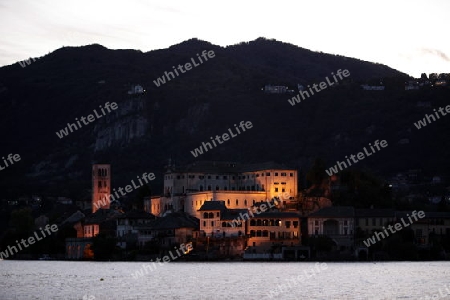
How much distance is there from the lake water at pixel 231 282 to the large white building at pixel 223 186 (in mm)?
28597

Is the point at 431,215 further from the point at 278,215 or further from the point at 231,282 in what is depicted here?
the point at 231,282

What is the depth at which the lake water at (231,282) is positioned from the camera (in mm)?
74500

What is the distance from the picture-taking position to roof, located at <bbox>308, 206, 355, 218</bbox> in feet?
430

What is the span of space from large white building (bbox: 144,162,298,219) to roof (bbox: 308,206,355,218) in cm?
1038

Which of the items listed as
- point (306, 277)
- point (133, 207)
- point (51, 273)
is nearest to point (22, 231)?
point (133, 207)

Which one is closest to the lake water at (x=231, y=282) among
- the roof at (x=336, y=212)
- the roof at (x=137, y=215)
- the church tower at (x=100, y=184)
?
the roof at (x=336, y=212)

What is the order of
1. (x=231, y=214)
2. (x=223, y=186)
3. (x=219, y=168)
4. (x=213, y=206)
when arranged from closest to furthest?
(x=231, y=214) → (x=213, y=206) → (x=223, y=186) → (x=219, y=168)

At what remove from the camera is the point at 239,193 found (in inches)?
5704

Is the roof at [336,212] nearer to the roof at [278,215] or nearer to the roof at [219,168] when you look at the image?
the roof at [278,215]

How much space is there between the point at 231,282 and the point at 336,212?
153 feet

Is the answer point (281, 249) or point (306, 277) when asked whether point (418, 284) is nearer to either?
point (306, 277)

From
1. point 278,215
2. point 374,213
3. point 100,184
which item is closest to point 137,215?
point 278,215

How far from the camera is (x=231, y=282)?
8750 centimetres

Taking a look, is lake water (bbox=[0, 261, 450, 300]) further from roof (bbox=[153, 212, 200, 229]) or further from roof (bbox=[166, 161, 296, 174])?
roof (bbox=[166, 161, 296, 174])
